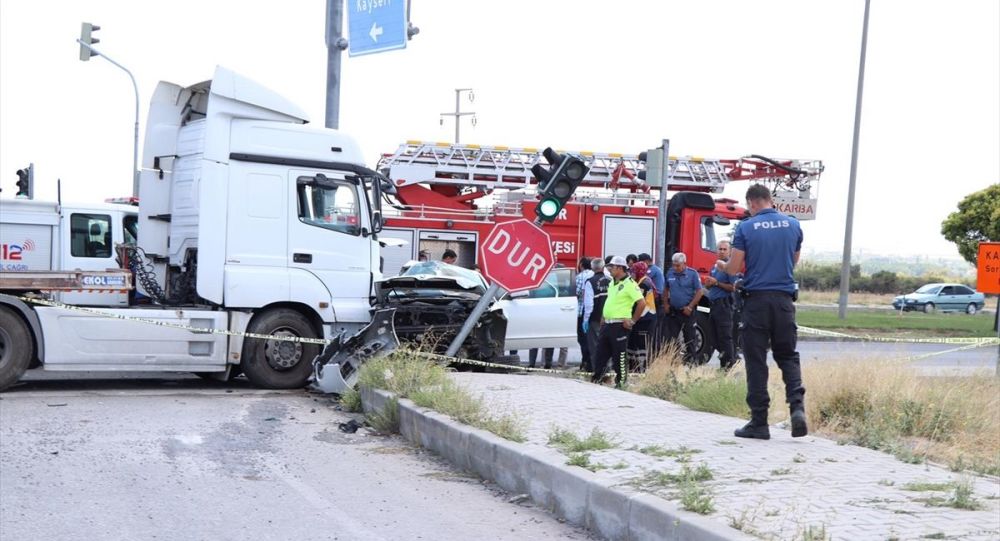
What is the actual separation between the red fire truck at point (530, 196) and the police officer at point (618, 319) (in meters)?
8.50

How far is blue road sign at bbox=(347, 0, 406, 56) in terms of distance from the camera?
16839 millimetres

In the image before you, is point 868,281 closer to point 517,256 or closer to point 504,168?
point 504,168

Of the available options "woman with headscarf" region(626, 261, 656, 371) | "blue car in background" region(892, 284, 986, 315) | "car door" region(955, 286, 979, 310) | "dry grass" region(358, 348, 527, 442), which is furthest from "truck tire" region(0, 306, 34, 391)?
"car door" region(955, 286, 979, 310)

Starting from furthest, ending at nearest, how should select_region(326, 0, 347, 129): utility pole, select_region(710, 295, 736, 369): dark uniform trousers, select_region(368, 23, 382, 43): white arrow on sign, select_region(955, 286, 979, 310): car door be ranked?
select_region(955, 286, 979, 310): car door < select_region(326, 0, 347, 129): utility pole < select_region(368, 23, 382, 43): white arrow on sign < select_region(710, 295, 736, 369): dark uniform trousers

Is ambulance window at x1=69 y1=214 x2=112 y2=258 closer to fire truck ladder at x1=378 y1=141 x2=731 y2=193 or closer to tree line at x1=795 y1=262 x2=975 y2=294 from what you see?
fire truck ladder at x1=378 y1=141 x2=731 y2=193

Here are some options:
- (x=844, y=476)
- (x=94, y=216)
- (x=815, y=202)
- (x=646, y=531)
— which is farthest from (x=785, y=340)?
(x=815, y=202)

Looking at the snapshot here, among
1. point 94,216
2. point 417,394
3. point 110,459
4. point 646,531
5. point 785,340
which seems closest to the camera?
point 646,531

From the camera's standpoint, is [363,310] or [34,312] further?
[363,310]

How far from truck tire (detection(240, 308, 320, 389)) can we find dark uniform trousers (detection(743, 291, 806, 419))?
22.6 feet

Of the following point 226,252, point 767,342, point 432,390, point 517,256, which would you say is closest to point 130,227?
point 226,252

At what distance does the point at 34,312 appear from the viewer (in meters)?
12.5

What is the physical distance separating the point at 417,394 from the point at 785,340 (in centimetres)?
360

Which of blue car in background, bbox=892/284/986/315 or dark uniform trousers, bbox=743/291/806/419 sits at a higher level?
dark uniform trousers, bbox=743/291/806/419

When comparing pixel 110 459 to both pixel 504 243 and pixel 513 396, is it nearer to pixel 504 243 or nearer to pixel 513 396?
pixel 513 396
